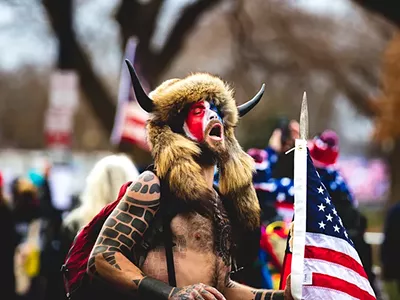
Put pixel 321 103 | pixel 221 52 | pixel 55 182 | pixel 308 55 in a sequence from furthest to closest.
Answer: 1. pixel 321 103
2. pixel 221 52
3. pixel 308 55
4. pixel 55 182

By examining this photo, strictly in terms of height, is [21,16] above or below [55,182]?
above

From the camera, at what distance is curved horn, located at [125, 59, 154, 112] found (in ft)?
14.1

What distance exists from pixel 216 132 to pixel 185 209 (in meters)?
0.41

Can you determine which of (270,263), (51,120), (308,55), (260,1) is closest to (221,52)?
(308,55)

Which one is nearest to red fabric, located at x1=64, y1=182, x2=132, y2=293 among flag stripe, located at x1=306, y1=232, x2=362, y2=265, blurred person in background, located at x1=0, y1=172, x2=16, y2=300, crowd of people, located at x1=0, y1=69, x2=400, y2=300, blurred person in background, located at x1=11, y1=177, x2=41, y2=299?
crowd of people, located at x1=0, y1=69, x2=400, y2=300

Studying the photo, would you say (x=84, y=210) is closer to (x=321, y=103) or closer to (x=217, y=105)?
(x=217, y=105)

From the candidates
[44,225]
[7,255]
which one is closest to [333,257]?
[7,255]

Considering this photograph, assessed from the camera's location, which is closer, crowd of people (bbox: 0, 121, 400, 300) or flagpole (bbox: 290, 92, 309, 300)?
flagpole (bbox: 290, 92, 309, 300)

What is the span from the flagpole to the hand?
1.02ft

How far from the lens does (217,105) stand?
4465 mm

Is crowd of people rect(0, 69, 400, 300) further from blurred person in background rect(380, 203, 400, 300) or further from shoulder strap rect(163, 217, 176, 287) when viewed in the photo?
blurred person in background rect(380, 203, 400, 300)

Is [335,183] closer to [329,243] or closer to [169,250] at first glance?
[329,243]

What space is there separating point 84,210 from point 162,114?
8.69 feet

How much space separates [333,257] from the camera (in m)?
4.36
